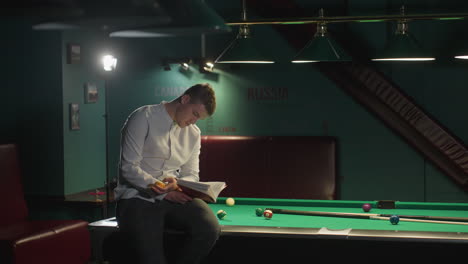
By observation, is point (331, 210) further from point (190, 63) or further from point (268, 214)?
point (190, 63)

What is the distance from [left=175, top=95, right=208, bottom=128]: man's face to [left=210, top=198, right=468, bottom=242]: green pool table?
0.70m

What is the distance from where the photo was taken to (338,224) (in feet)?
13.7

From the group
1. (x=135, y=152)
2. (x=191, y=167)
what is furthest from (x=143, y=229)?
(x=191, y=167)

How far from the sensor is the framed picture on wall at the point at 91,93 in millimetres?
7711

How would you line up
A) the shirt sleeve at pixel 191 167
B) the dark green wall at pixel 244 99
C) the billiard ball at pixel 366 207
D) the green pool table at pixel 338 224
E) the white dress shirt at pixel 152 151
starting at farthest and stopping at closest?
the dark green wall at pixel 244 99, the shirt sleeve at pixel 191 167, the billiard ball at pixel 366 207, the white dress shirt at pixel 152 151, the green pool table at pixel 338 224

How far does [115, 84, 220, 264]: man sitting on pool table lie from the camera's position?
4.06m

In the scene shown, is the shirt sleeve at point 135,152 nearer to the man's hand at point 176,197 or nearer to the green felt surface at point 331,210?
the man's hand at point 176,197

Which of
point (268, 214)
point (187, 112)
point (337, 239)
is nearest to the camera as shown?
point (337, 239)

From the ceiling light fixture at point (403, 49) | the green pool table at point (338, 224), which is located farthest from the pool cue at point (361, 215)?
the ceiling light fixture at point (403, 49)

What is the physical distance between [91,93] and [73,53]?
24.3 inches

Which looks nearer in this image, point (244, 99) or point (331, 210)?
point (331, 210)

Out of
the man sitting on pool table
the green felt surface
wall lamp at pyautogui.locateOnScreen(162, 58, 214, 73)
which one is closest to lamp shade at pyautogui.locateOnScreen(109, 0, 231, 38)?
the man sitting on pool table

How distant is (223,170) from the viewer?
7.13 meters

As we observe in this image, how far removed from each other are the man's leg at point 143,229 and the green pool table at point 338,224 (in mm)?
418
